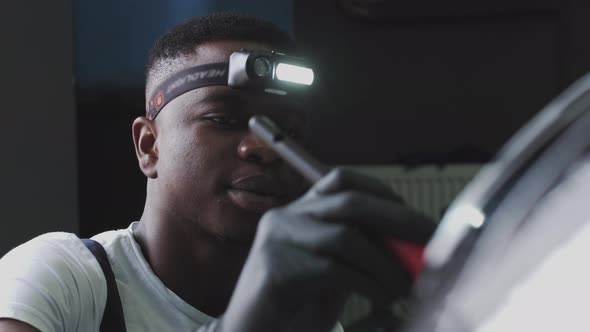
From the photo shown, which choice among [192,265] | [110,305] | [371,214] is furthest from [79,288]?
[371,214]

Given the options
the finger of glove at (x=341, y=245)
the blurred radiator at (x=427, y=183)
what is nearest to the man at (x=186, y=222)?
the finger of glove at (x=341, y=245)

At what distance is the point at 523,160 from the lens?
29 centimetres

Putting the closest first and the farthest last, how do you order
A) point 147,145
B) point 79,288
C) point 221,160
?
point 79,288
point 221,160
point 147,145

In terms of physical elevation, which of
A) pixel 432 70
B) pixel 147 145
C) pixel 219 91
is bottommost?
pixel 432 70

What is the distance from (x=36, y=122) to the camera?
1458mm

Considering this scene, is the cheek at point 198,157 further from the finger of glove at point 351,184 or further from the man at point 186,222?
the finger of glove at point 351,184

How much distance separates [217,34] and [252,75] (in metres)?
0.14

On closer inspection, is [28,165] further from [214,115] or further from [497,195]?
[497,195]

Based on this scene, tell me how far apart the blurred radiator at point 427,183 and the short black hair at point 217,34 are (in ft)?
5.71

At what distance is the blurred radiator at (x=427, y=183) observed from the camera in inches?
110

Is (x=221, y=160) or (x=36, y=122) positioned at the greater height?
(x=221, y=160)

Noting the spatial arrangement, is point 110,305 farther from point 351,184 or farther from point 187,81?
point 351,184

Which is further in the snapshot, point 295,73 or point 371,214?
point 295,73

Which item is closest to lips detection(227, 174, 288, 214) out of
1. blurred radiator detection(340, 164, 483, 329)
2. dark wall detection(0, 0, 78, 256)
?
dark wall detection(0, 0, 78, 256)
